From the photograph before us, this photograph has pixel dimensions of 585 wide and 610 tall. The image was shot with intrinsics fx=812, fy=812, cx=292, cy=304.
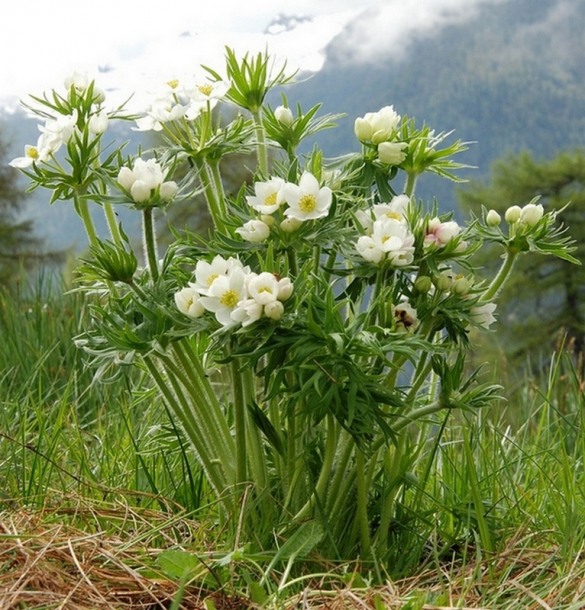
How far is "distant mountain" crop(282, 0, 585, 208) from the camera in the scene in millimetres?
110750

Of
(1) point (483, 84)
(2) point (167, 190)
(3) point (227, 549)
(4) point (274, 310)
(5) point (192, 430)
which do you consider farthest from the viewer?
(1) point (483, 84)

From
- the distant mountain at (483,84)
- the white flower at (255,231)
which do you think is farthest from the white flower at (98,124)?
the distant mountain at (483,84)

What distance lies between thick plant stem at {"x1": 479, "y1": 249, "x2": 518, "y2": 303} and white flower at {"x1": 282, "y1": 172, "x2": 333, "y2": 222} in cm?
42

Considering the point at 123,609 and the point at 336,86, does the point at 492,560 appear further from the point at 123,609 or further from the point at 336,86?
the point at 336,86

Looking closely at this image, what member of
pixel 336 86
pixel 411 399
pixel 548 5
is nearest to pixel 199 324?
pixel 411 399

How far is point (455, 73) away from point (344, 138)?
1960cm

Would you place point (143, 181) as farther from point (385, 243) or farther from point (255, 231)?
point (385, 243)

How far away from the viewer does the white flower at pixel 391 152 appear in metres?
1.72

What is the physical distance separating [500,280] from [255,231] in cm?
56

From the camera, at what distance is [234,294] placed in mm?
1467

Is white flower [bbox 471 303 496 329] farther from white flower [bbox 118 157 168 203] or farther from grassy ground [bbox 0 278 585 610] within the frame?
white flower [bbox 118 157 168 203]

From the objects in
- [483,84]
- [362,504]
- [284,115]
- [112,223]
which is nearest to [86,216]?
[112,223]

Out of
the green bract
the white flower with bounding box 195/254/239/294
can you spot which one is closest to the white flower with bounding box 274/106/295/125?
the green bract

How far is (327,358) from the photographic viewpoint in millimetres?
1449
